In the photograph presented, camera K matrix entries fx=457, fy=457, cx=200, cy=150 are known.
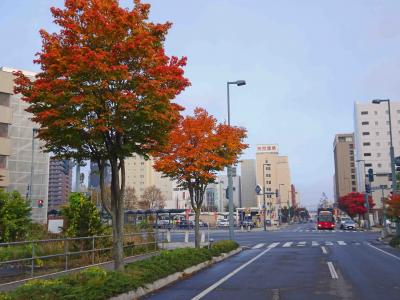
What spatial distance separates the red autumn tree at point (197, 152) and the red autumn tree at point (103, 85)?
8.13 meters

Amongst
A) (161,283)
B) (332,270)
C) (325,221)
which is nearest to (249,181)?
(325,221)

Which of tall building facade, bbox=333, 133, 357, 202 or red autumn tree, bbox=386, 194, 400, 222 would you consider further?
tall building facade, bbox=333, 133, 357, 202

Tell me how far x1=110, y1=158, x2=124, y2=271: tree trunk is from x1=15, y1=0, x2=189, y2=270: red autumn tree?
0.03 m

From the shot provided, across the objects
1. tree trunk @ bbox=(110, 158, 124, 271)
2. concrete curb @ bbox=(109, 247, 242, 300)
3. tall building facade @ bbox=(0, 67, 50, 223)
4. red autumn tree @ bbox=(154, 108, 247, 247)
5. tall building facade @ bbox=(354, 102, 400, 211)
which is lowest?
concrete curb @ bbox=(109, 247, 242, 300)

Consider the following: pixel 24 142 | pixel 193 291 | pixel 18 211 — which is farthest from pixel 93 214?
pixel 24 142

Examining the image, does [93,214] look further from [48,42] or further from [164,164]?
[48,42]

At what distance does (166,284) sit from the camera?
13.5m

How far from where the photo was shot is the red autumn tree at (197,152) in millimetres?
20781

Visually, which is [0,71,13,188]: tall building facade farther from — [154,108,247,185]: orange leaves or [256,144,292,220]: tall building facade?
[256,144,292,220]: tall building facade

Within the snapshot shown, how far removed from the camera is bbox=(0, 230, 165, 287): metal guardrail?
1346 cm

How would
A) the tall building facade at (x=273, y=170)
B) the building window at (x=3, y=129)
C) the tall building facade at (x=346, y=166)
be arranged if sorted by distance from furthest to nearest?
the tall building facade at (x=346, y=166) → the tall building facade at (x=273, y=170) → the building window at (x=3, y=129)

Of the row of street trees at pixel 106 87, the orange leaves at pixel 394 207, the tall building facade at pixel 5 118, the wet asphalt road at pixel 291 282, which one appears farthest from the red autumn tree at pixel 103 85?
the tall building facade at pixel 5 118

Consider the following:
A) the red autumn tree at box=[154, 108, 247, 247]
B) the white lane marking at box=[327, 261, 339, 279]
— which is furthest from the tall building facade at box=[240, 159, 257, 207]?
the white lane marking at box=[327, 261, 339, 279]

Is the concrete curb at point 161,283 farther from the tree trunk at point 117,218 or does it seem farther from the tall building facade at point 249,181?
the tall building facade at point 249,181
